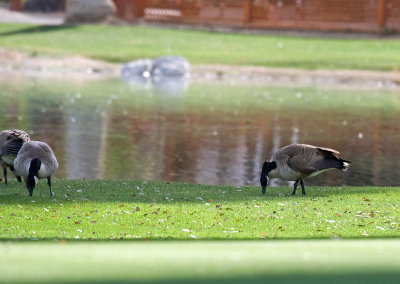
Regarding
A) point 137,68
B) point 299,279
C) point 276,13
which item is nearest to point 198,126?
point 137,68

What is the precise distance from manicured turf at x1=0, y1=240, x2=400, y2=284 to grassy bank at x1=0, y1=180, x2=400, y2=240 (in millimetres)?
3882

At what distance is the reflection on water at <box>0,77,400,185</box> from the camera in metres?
18.3

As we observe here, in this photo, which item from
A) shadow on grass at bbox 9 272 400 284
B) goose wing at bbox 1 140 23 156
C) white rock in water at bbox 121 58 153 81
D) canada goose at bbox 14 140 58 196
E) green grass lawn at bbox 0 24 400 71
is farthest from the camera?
green grass lawn at bbox 0 24 400 71

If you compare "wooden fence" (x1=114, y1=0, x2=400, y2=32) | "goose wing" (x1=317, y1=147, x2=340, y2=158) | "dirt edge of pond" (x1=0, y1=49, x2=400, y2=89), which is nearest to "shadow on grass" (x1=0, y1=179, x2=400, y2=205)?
"goose wing" (x1=317, y1=147, x2=340, y2=158)

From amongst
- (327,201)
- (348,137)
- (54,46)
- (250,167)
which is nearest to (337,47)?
(54,46)

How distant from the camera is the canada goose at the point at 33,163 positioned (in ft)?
37.5

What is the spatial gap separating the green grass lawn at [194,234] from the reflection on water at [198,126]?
13.1 ft

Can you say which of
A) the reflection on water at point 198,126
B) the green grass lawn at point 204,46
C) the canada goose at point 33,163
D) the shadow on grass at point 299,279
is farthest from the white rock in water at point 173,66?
the shadow on grass at point 299,279

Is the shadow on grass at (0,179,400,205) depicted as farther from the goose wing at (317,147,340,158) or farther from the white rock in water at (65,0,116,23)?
the white rock in water at (65,0,116,23)

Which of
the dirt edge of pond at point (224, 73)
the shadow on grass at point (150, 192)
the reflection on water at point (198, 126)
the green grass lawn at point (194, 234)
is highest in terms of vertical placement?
the green grass lawn at point (194, 234)

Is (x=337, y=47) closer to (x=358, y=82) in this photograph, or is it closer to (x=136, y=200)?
(x=358, y=82)

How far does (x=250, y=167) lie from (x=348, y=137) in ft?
19.9

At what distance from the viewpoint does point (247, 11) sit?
51.6m

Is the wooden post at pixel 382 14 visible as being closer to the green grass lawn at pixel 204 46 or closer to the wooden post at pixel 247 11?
the green grass lawn at pixel 204 46
